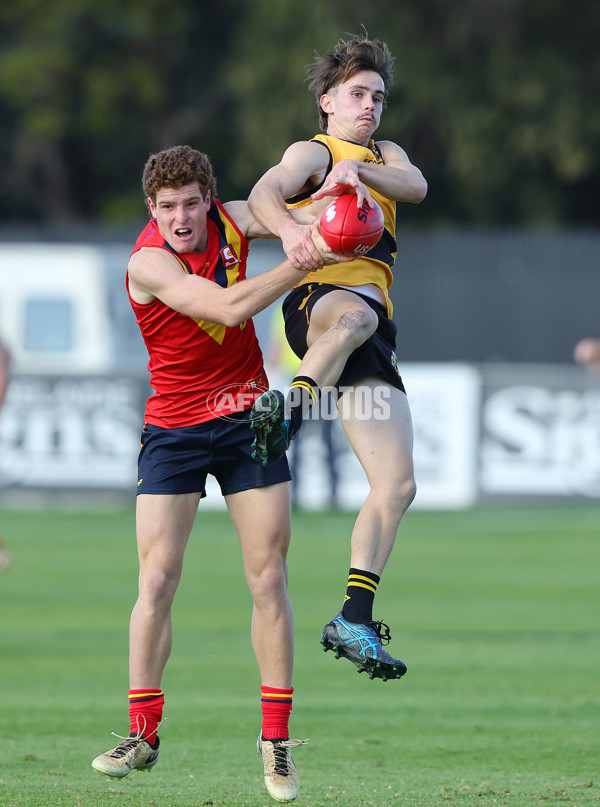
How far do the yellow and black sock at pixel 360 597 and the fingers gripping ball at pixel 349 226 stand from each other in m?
1.45

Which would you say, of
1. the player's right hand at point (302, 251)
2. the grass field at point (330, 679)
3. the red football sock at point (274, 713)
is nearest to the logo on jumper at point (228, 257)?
the player's right hand at point (302, 251)

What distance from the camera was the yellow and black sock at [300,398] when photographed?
6293mm

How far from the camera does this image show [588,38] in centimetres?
3256

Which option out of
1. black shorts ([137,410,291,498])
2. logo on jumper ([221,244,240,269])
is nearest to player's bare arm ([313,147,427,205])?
logo on jumper ([221,244,240,269])

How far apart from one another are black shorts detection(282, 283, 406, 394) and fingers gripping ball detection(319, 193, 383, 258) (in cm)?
62

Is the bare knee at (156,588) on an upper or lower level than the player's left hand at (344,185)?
lower

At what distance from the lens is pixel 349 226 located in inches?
236

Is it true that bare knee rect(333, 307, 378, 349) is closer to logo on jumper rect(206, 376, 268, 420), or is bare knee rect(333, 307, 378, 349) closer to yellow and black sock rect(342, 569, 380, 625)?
logo on jumper rect(206, 376, 268, 420)

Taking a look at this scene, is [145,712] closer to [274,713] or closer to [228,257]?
[274,713]

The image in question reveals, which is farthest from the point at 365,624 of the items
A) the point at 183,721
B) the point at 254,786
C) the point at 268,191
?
the point at 183,721

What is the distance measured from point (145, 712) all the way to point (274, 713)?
1.91ft

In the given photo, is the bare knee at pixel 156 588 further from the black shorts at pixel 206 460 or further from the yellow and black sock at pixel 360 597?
the yellow and black sock at pixel 360 597

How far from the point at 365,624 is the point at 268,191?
1.94 meters

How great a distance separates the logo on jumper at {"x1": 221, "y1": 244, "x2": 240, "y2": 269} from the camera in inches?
254
